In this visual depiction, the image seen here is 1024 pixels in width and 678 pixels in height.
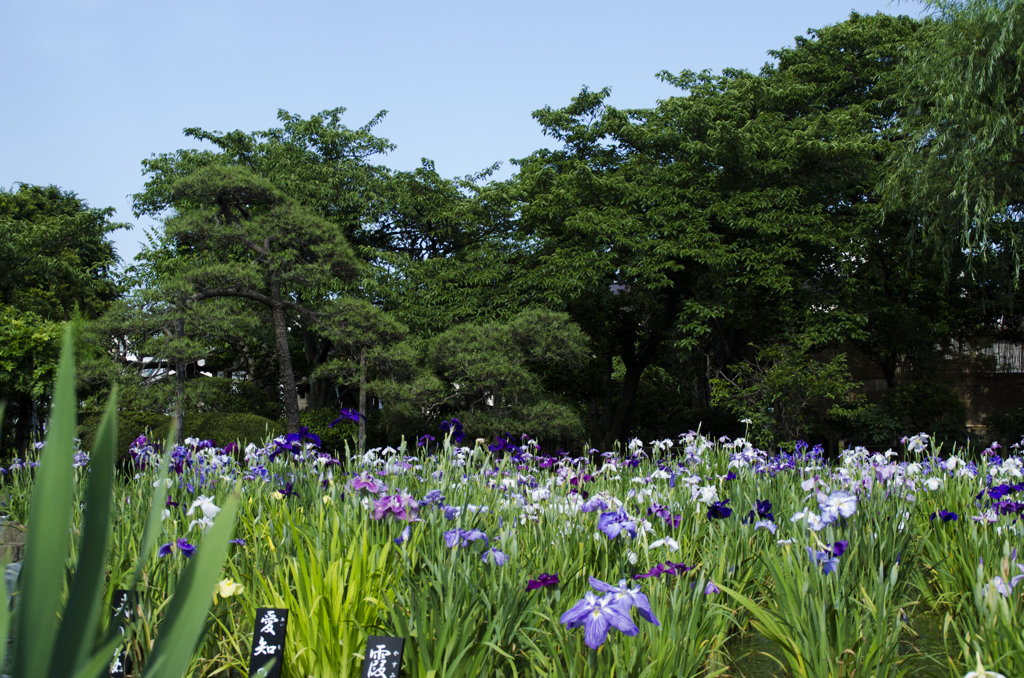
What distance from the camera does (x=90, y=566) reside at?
0.67 m

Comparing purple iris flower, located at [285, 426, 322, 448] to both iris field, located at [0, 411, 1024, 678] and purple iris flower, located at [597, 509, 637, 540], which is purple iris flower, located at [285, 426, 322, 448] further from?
purple iris flower, located at [597, 509, 637, 540]

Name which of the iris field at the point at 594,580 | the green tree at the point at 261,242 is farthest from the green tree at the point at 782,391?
the iris field at the point at 594,580

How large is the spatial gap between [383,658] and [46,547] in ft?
4.96

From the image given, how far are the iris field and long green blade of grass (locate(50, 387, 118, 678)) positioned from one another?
1.14 m

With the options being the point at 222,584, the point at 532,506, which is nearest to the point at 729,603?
the point at 532,506

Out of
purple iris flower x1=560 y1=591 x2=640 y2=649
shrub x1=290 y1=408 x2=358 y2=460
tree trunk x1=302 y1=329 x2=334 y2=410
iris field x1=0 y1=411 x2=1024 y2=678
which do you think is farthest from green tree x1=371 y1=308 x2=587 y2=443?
purple iris flower x1=560 y1=591 x2=640 y2=649

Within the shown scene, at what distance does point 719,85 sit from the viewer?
47.9 ft

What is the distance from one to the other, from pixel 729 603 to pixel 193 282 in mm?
9259

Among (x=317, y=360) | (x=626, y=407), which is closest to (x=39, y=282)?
(x=317, y=360)

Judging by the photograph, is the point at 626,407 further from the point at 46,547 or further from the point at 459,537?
the point at 46,547

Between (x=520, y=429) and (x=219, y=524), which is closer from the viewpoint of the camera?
(x=219, y=524)

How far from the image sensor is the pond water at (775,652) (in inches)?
108

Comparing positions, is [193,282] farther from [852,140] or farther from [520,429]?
[852,140]

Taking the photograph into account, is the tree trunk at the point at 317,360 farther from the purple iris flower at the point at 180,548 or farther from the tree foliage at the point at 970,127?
the purple iris flower at the point at 180,548
